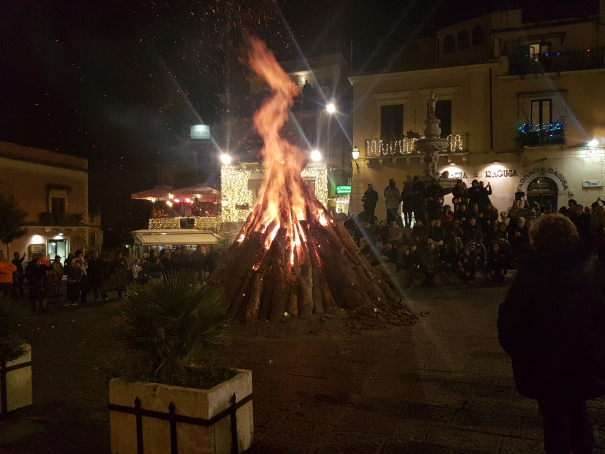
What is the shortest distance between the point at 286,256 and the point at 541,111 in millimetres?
18633

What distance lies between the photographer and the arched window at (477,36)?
977 inches

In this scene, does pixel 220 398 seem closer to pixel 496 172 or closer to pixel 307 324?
pixel 307 324

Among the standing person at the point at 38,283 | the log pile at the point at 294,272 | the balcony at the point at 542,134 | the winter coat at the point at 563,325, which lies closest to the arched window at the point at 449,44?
the balcony at the point at 542,134

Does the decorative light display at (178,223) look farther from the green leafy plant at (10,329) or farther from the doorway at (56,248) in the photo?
the green leafy plant at (10,329)

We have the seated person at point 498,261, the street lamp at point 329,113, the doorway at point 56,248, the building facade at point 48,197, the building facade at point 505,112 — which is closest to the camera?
the seated person at point 498,261

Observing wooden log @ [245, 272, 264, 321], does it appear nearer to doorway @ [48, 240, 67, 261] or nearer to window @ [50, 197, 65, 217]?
doorway @ [48, 240, 67, 261]

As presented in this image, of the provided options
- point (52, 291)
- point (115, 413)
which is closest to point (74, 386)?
point (115, 413)

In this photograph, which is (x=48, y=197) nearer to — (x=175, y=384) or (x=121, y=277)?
(x=121, y=277)

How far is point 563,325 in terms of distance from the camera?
9.72 ft

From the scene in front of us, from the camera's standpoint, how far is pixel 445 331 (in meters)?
8.10

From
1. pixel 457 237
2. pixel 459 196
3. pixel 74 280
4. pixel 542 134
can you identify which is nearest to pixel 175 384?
pixel 457 237

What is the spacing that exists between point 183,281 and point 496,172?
22.3 m

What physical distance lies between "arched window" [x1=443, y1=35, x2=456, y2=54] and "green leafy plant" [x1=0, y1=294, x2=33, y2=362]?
25.5m

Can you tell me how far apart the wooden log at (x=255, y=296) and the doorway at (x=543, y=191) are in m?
18.0
